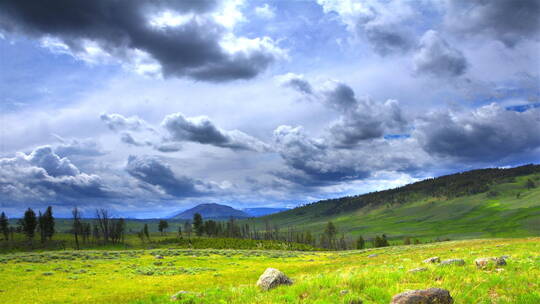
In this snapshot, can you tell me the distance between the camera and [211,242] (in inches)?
4998

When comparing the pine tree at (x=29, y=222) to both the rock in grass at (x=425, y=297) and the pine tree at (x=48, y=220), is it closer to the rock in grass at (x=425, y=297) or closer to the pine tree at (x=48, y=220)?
the pine tree at (x=48, y=220)

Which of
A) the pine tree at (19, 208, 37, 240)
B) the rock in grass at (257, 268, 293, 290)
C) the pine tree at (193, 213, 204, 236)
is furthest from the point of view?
the pine tree at (193, 213, 204, 236)

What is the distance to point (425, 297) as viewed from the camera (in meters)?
9.57

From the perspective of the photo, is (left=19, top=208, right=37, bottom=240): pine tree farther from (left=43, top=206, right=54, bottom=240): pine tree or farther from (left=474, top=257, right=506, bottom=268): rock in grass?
(left=474, top=257, right=506, bottom=268): rock in grass

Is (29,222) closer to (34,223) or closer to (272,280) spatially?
(34,223)

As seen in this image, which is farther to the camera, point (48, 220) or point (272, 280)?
point (48, 220)

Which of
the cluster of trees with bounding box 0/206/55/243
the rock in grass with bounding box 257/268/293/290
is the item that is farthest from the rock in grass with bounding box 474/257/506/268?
the cluster of trees with bounding box 0/206/55/243

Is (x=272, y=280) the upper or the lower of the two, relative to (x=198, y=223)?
upper

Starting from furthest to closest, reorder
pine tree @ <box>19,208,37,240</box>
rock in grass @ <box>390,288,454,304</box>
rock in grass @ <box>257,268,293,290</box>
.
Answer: pine tree @ <box>19,208,37,240</box>
rock in grass @ <box>257,268,293,290</box>
rock in grass @ <box>390,288,454,304</box>

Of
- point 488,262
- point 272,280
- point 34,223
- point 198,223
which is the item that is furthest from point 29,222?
point 488,262

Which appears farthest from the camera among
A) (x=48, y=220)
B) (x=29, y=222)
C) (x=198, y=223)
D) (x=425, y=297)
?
(x=198, y=223)

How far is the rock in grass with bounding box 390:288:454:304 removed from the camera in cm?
955

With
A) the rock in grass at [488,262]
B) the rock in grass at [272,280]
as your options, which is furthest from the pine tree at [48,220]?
the rock in grass at [488,262]

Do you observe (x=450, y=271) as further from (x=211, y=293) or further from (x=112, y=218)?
(x=112, y=218)
